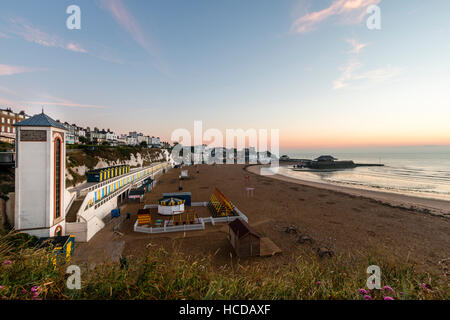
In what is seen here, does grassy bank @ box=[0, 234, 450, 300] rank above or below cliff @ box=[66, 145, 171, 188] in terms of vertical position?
below

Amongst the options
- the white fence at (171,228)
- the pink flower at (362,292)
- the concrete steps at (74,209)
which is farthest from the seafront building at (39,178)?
the pink flower at (362,292)

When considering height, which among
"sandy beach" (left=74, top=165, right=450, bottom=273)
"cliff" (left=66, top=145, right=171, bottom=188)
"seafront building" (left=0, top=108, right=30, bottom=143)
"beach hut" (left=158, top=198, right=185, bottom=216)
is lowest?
"sandy beach" (left=74, top=165, right=450, bottom=273)

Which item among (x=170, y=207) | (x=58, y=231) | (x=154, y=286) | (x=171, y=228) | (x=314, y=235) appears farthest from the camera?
(x=170, y=207)

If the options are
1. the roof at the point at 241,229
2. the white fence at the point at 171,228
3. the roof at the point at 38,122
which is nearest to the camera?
the roof at the point at 38,122

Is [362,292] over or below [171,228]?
over

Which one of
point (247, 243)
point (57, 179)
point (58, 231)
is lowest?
point (247, 243)

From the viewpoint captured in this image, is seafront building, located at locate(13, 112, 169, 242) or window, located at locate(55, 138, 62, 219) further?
window, located at locate(55, 138, 62, 219)

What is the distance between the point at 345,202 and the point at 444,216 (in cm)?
931

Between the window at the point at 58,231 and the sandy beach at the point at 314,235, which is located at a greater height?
the window at the point at 58,231

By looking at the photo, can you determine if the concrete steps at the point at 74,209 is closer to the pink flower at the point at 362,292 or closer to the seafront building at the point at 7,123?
the pink flower at the point at 362,292

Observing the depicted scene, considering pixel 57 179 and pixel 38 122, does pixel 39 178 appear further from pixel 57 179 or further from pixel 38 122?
pixel 38 122

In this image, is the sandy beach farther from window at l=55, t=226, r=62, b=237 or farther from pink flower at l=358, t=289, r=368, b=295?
pink flower at l=358, t=289, r=368, b=295

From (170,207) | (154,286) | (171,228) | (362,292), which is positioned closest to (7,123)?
(170,207)

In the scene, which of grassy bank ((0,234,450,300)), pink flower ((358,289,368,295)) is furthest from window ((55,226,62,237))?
pink flower ((358,289,368,295))
